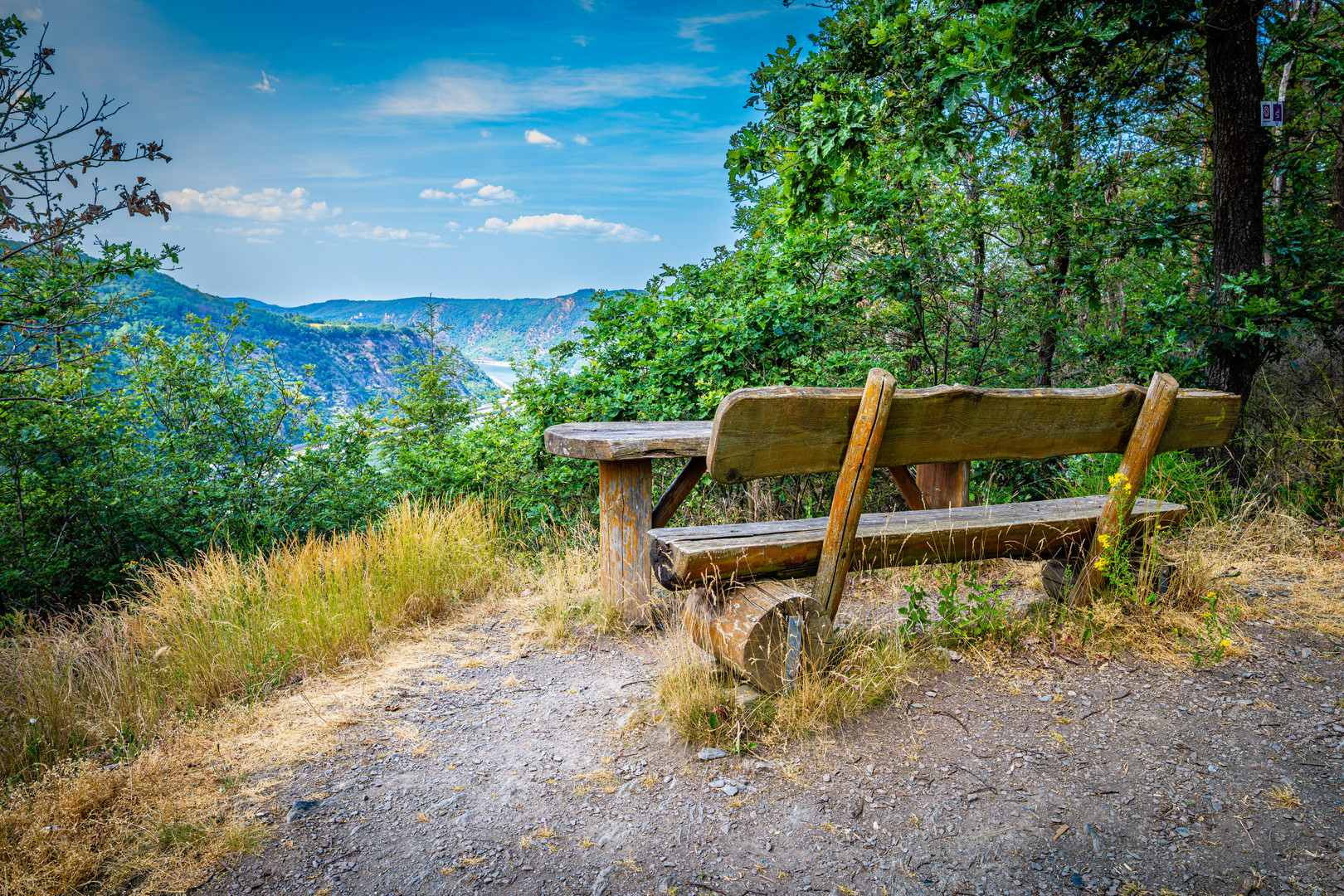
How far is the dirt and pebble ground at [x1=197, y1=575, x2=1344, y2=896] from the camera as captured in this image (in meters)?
1.88

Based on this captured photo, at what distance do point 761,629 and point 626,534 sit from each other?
1.48m

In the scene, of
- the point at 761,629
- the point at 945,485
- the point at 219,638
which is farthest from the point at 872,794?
the point at 219,638

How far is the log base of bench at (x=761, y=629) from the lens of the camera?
8.03 ft

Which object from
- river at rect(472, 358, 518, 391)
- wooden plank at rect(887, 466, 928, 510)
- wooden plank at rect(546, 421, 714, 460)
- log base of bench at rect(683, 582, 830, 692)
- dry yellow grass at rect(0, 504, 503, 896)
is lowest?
dry yellow grass at rect(0, 504, 503, 896)

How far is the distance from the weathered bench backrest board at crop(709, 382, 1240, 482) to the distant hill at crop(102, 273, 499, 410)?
575 cm

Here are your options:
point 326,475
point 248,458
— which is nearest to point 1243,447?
point 326,475

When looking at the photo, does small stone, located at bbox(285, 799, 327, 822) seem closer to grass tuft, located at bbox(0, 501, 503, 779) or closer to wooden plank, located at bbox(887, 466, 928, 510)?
grass tuft, located at bbox(0, 501, 503, 779)

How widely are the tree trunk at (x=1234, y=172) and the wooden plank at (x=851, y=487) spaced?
3.84 meters

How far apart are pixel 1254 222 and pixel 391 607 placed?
6.54m

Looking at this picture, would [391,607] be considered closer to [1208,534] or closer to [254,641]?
[254,641]

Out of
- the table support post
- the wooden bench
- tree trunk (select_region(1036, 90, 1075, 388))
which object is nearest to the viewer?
the wooden bench

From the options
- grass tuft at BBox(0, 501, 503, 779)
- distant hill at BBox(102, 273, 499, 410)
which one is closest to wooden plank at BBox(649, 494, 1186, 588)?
grass tuft at BBox(0, 501, 503, 779)

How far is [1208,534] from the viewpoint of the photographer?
446 centimetres

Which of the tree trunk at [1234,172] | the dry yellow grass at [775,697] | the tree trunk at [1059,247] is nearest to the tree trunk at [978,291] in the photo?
the tree trunk at [1059,247]
